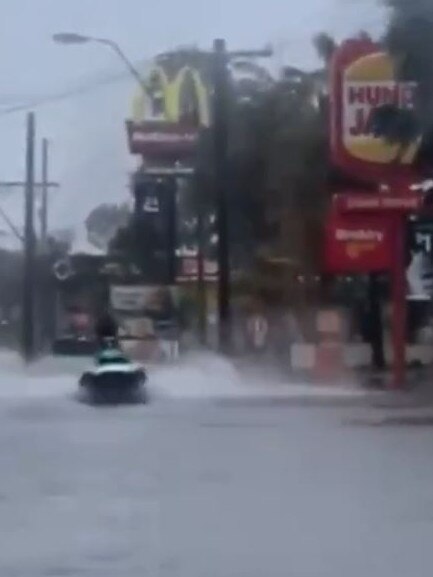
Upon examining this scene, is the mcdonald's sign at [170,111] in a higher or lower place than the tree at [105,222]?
higher

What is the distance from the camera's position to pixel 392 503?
52.0 feet

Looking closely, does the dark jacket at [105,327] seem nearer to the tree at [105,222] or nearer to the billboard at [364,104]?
the tree at [105,222]

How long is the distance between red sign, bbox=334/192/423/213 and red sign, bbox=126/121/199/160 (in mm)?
6741

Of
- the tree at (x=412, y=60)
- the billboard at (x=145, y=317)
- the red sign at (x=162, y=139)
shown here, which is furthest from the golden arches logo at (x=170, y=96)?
the tree at (x=412, y=60)

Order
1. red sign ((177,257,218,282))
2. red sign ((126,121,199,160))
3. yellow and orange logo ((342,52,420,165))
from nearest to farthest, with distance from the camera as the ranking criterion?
yellow and orange logo ((342,52,420,165)) → red sign ((177,257,218,282)) → red sign ((126,121,199,160))

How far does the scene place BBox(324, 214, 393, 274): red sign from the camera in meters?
36.1

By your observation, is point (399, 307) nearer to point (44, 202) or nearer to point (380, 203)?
point (380, 203)

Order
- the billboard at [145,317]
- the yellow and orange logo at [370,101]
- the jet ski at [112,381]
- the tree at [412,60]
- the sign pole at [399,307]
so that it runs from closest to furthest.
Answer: the jet ski at [112,381] → the tree at [412,60] → the sign pole at [399,307] → the billboard at [145,317] → the yellow and orange logo at [370,101]

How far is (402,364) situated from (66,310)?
17.0ft

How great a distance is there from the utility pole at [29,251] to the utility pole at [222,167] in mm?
3126

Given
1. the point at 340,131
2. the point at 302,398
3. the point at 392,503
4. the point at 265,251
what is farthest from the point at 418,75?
the point at 392,503

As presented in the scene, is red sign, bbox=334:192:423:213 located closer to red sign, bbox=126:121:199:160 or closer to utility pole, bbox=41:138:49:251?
utility pole, bbox=41:138:49:251

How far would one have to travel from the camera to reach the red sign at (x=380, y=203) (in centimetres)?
3481

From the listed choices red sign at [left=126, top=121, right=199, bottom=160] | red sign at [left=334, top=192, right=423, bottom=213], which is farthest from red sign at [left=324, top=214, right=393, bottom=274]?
red sign at [left=126, top=121, right=199, bottom=160]
